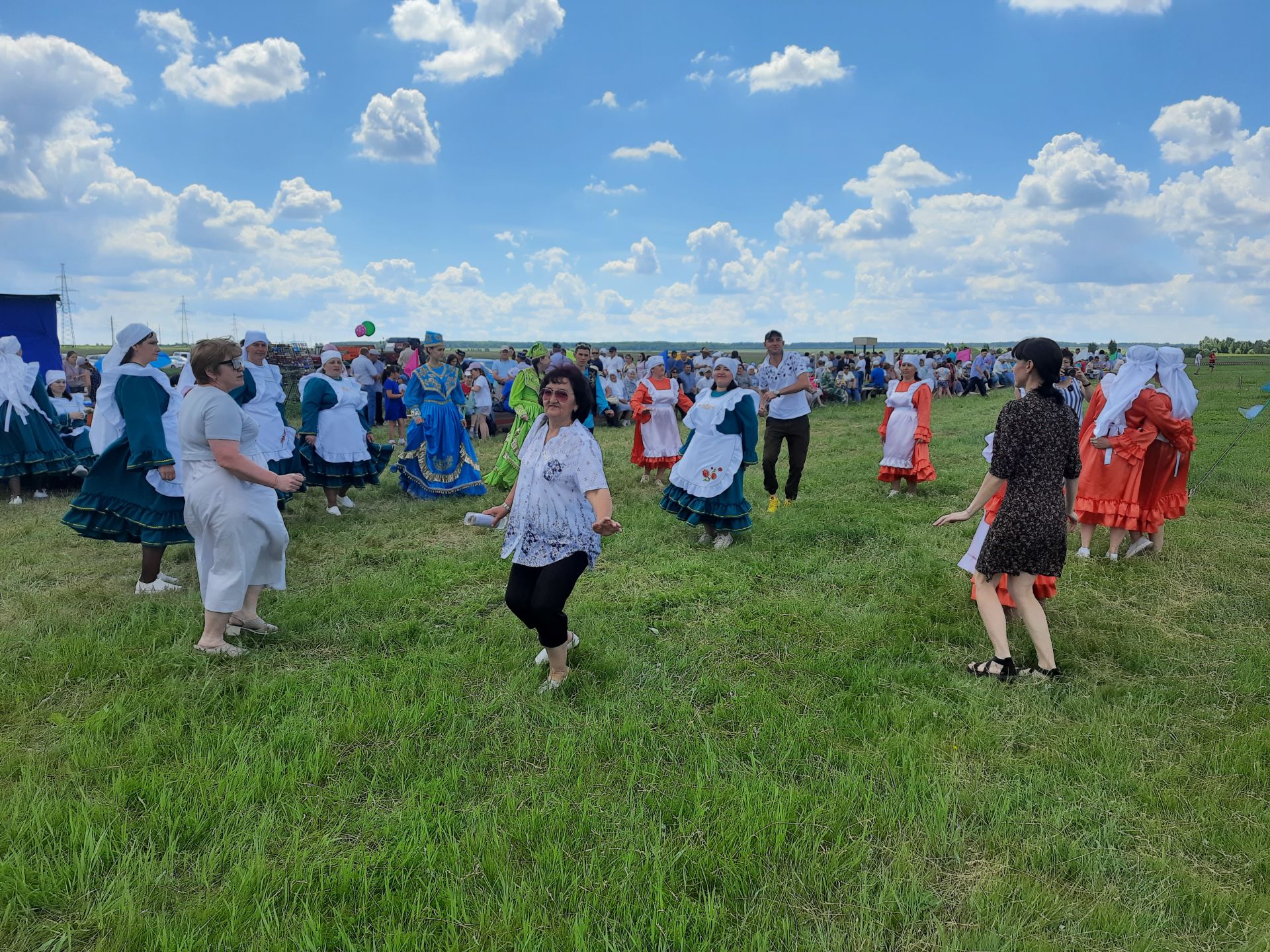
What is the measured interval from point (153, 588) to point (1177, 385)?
8.70 m

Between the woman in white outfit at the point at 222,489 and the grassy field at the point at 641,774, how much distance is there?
0.40m

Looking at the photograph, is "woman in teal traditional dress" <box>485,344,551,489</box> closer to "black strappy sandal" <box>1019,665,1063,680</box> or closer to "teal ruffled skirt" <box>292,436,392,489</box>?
"teal ruffled skirt" <box>292,436,392,489</box>

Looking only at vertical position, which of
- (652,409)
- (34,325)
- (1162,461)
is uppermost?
(34,325)

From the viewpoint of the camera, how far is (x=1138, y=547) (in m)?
6.56

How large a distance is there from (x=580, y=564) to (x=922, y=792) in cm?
198

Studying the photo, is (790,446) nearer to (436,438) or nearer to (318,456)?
(436,438)

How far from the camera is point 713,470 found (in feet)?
23.0

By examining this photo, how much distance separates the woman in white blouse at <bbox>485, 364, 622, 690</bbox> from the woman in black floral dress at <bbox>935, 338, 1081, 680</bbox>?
7.35 ft

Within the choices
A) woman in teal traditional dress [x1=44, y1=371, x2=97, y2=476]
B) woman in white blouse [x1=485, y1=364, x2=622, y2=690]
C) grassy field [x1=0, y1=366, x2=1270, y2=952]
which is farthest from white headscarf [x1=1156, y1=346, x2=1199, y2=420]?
woman in teal traditional dress [x1=44, y1=371, x2=97, y2=476]

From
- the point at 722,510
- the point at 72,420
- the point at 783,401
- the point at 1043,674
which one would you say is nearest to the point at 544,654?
the point at 1043,674

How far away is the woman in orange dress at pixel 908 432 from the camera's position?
8.91 meters

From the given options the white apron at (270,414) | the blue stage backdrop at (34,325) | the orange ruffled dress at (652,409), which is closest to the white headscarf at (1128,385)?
the orange ruffled dress at (652,409)

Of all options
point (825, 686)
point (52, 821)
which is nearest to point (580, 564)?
point (825, 686)

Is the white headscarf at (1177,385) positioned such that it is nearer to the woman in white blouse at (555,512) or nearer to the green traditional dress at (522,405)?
the woman in white blouse at (555,512)
